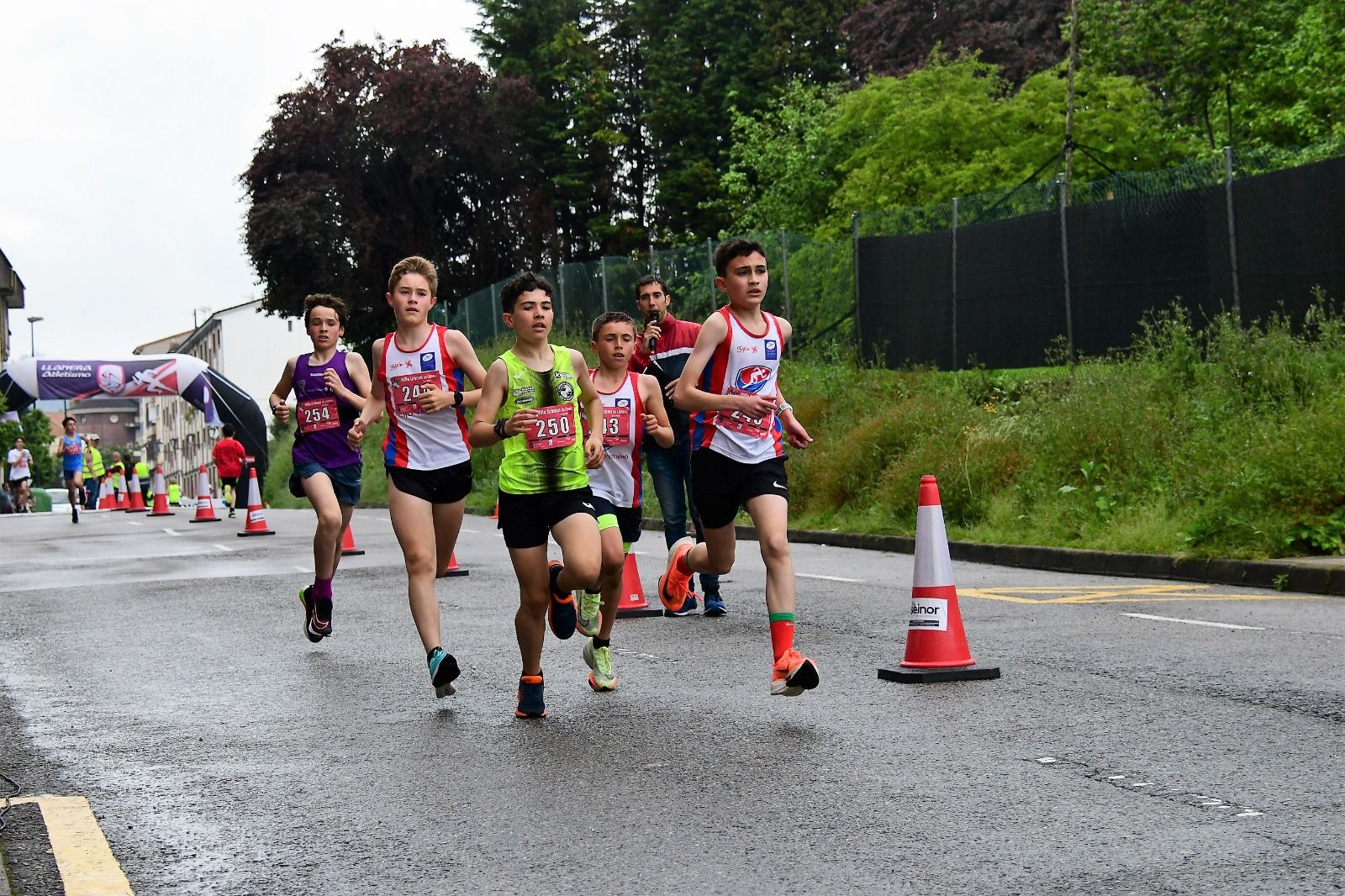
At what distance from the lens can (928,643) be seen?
831 centimetres

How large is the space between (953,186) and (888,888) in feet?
90.9

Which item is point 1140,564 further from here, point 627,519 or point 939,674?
point 939,674

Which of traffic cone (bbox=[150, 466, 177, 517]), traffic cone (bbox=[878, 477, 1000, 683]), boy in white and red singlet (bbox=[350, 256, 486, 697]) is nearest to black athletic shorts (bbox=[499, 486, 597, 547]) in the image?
boy in white and red singlet (bbox=[350, 256, 486, 697])

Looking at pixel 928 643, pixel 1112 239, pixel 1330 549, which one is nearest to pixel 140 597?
pixel 928 643

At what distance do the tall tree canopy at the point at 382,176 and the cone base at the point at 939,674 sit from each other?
35734mm

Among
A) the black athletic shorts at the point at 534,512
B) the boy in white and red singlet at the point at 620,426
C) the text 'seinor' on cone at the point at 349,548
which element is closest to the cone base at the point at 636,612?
the boy in white and red singlet at the point at 620,426

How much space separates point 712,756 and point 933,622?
2.11 meters

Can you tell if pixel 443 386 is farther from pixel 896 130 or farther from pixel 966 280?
pixel 896 130

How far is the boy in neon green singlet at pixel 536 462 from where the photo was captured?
739cm

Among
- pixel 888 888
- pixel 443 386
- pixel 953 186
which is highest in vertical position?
pixel 953 186

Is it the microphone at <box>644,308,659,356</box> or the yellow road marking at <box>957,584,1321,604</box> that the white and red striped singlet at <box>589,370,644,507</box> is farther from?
the yellow road marking at <box>957,584,1321,604</box>

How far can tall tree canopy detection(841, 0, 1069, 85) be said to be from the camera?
134 ft

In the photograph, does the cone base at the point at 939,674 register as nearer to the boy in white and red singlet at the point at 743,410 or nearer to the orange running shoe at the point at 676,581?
the boy in white and red singlet at the point at 743,410

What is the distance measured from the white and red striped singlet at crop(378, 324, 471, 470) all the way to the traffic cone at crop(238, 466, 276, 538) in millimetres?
16219
